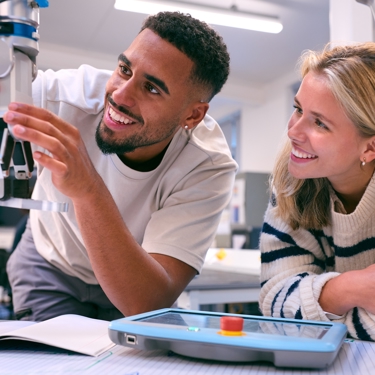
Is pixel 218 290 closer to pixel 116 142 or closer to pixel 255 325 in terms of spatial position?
pixel 116 142

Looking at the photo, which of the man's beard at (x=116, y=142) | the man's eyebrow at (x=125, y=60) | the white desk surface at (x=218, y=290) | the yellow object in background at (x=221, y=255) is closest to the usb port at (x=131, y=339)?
the man's beard at (x=116, y=142)

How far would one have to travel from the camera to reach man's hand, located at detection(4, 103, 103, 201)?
0.70 m

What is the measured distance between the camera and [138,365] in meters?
0.58

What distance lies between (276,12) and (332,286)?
172 inches

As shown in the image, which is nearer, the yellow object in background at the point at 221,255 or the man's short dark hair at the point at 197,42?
the man's short dark hair at the point at 197,42

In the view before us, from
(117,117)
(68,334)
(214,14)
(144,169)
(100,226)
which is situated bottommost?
(68,334)

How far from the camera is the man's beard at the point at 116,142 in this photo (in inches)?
47.8

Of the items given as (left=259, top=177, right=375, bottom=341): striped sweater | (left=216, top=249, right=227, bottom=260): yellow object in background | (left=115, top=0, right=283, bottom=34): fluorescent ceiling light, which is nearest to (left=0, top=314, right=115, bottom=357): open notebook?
(left=259, top=177, right=375, bottom=341): striped sweater

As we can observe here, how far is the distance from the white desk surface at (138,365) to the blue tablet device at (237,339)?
0.04 feet

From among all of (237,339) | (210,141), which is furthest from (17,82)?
(210,141)

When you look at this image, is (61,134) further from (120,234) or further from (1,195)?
(120,234)

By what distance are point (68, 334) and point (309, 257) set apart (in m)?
0.59

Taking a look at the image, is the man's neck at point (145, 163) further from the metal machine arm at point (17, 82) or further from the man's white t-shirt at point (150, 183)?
the metal machine arm at point (17, 82)

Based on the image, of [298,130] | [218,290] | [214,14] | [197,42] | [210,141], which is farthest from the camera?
[214,14]
